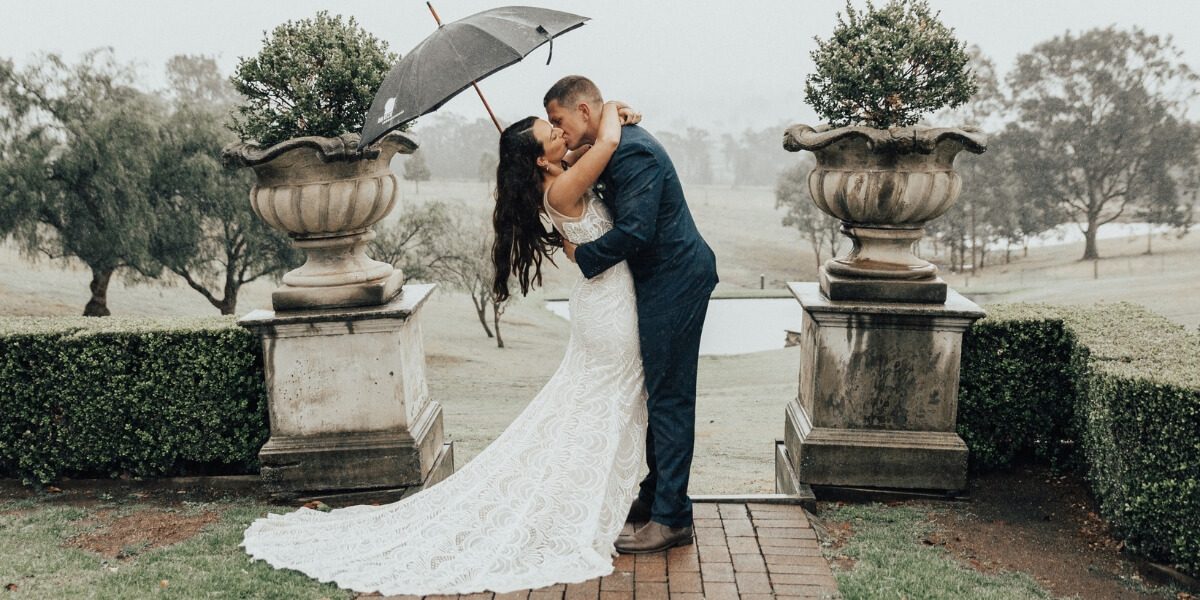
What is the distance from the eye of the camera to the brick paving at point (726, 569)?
10.8 feet

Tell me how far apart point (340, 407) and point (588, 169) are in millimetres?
1988

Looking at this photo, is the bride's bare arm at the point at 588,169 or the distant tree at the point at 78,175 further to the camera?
the distant tree at the point at 78,175

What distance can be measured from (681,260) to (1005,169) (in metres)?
39.8

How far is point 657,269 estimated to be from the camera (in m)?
3.57

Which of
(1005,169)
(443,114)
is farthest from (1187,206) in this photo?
(443,114)

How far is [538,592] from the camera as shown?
3.26 metres

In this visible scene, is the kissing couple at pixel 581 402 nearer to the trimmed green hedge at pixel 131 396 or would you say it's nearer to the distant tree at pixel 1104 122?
the trimmed green hedge at pixel 131 396

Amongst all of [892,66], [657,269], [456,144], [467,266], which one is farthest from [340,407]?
[456,144]

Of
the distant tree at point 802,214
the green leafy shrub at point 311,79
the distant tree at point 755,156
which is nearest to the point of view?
the green leafy shrub at point 311,79

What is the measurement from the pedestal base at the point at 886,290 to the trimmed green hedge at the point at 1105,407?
43 centimetres

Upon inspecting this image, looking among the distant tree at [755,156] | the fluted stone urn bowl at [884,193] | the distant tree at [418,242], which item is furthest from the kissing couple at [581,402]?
the distant tree at [755,156]

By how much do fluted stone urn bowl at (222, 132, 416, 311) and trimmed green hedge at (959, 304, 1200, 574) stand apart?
319 centimetres

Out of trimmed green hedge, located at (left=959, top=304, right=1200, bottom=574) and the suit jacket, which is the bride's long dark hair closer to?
the suit jacket

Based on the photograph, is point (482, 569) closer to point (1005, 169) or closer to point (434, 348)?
point (434, 348)
